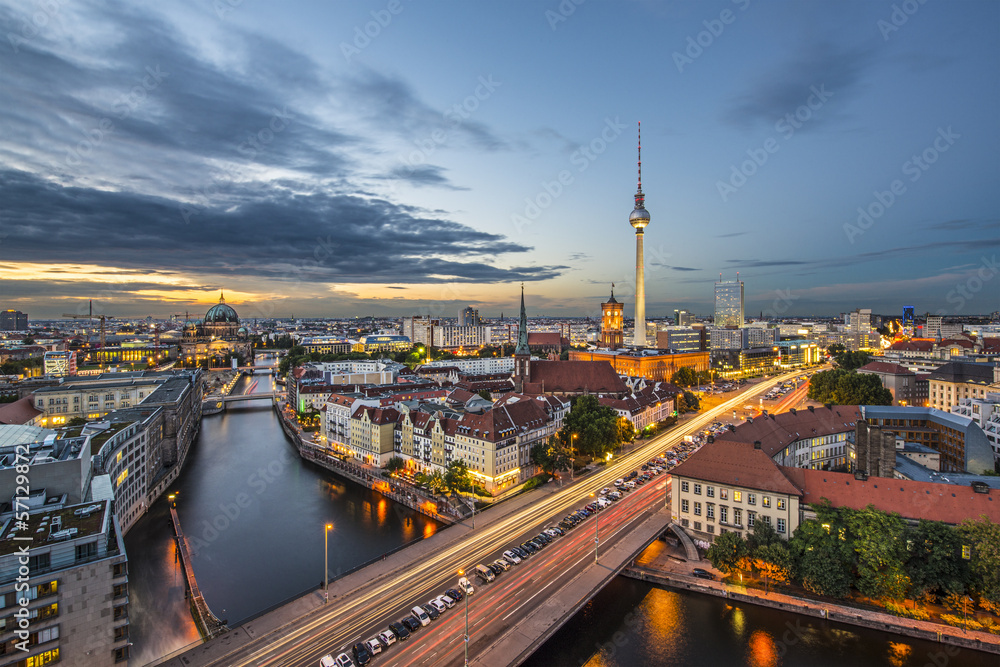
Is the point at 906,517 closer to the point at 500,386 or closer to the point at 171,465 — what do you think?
the point at 500,386

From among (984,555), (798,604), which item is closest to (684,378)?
(798,604)

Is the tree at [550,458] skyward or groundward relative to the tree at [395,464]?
skyward

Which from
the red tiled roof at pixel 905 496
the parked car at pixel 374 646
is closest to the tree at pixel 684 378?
the red tiled roof at pixel 905 496

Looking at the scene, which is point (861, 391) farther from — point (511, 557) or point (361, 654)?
point (361, 654)

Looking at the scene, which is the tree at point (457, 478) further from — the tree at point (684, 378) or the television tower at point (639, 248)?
the television tower at point (639, 248)

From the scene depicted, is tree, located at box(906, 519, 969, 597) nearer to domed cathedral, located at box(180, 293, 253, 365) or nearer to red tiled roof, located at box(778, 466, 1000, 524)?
red tiled roof, located at box(778, 466, 1000, 524)

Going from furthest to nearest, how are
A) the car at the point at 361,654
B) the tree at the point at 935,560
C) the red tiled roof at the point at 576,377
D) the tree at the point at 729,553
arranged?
the red tiled roof at the point at 576,377 → the tree at the point at 729,553 → the tree at the point at 935,560 → the car at the point at 361,654

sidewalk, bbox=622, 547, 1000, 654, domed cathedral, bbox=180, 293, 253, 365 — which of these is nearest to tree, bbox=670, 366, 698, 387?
sidewalk, bbox=622, 547, 1000, 654
